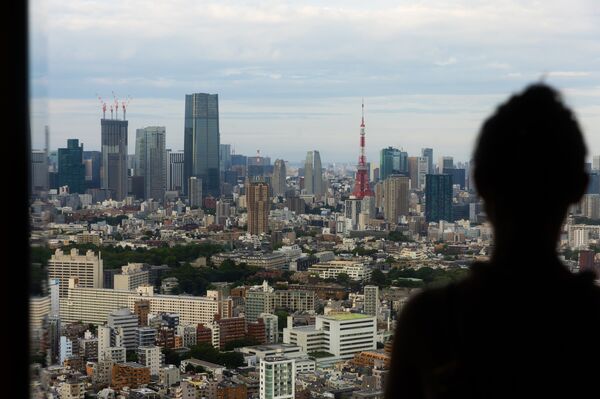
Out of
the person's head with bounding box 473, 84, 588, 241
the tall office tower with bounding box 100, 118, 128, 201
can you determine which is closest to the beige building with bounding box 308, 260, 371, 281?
the tall office tower with bounding box 100, 118, 128, 201

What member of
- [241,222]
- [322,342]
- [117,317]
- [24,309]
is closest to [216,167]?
[241,222]

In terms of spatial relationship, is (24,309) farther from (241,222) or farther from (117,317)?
(241,222)

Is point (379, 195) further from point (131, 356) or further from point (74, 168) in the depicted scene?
point (131, 356)

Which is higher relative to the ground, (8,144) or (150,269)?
(8,144)

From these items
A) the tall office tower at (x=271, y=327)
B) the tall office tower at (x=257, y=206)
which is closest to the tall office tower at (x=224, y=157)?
the tall office tower at (x=257, y=206)

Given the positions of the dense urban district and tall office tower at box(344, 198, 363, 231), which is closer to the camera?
the dense urban district

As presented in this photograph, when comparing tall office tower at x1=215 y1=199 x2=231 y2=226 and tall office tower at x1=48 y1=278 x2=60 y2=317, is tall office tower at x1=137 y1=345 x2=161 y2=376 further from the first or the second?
tall office tower at x1=215 y1=199 x2=231 y2=226
